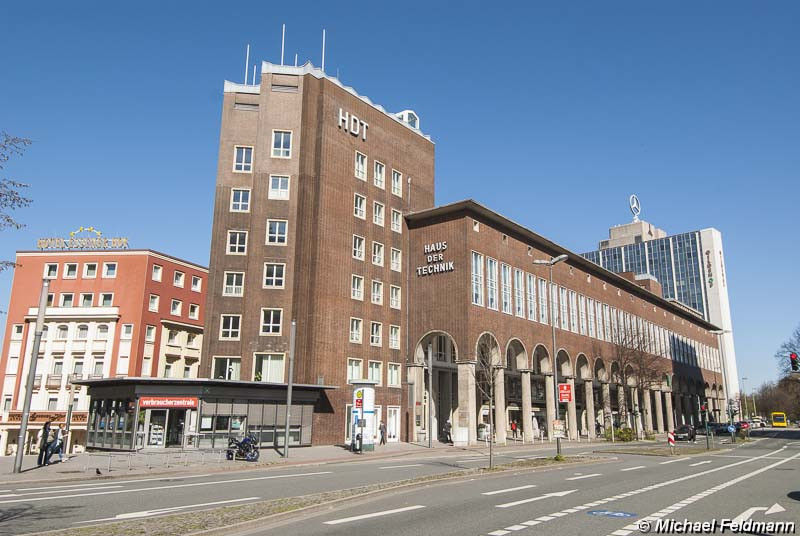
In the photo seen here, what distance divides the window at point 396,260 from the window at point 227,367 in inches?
611

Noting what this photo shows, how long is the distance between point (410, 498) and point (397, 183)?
134ft

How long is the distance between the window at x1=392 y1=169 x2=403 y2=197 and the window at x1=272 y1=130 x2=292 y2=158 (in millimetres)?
10232

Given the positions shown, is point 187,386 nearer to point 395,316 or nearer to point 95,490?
point 95,490

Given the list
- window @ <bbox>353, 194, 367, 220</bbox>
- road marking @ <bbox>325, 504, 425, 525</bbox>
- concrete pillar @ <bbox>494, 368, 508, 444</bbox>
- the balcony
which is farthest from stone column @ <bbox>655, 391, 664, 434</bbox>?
road marking @ <bbox>325, 504, 425, 525</bbox>

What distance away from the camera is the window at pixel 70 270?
61625mm

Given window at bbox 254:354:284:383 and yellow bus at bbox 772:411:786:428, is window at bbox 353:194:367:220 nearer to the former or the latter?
window at bbox 254:354:284:383

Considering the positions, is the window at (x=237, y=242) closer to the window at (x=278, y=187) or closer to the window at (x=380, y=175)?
the window at (x=278, y=187)

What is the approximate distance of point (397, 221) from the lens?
52.6m

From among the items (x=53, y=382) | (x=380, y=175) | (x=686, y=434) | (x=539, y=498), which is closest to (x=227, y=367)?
(x=380, y=175)

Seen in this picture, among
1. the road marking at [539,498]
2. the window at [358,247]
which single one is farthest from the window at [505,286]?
the road marking at [539,498]

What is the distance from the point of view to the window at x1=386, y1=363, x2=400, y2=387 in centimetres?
4792

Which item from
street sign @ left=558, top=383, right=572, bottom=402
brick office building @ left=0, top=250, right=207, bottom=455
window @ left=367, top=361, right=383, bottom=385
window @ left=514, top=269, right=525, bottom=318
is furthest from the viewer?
brick office building @ left=0, top=250, right=207, bottom=455

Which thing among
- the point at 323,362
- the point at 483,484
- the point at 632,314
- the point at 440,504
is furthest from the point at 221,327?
the point at 632,314

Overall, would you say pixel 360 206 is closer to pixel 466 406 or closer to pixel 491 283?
pixel 491 283
